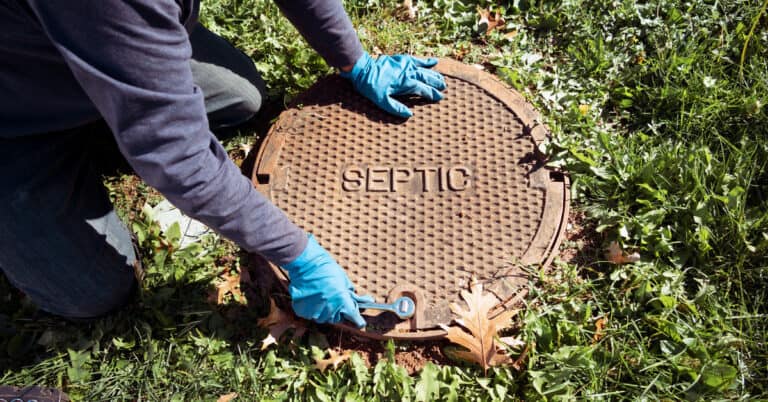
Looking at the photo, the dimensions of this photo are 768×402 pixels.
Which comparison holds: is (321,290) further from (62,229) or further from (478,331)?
(62,229)

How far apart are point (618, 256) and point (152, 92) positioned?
164cm

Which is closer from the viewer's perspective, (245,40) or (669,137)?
(669,137)

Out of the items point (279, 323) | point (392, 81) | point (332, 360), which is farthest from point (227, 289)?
point (392, 81)

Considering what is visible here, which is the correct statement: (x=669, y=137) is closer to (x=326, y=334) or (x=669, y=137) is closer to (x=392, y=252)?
(x=392, y=252)

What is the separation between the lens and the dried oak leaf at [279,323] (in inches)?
78.7

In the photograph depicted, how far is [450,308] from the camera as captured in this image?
1894 millimetres

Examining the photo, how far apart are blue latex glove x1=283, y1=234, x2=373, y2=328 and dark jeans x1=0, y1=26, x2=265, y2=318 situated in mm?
724

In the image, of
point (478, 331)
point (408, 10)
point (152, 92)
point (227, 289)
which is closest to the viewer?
point (152, 92)

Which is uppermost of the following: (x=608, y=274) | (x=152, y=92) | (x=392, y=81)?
(x=152, y=92)

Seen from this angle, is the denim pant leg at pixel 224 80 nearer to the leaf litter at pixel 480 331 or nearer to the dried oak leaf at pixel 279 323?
the dried oak leaf at pixel 279 323

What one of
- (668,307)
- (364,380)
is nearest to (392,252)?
(364,380)

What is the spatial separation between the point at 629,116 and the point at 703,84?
0.32 metres

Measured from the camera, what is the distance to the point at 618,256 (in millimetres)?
2018

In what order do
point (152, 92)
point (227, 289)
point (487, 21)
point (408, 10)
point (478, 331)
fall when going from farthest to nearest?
point (408, 10) → point (487, 21) → point (227, 289) → point (478, 331) → point (152, 92)
